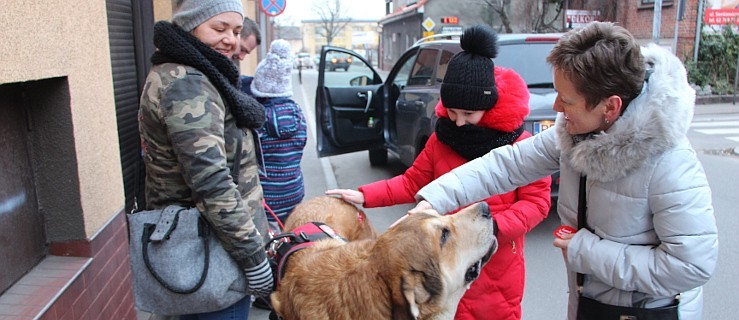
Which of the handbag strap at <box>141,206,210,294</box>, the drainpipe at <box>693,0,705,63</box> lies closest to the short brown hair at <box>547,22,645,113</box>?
the handbag strap at <box>141,206,210,294</box>

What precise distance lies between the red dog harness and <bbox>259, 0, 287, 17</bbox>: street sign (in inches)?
414

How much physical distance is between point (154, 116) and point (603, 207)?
5.48ft

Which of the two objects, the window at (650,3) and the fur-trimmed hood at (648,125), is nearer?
the fur-trimmed hood at (648,125)

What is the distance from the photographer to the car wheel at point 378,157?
10047 millimetres

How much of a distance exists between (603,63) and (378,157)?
8.25 meters

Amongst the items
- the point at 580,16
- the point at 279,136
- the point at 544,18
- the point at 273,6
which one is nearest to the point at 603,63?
the point at 279,136

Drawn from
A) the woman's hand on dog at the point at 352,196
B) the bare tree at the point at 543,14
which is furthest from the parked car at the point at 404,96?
the bare tree at the point at 543,14

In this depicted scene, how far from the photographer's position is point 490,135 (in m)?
2.81

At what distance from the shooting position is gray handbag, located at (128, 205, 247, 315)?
7.48ft

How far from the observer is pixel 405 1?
52.1 metres

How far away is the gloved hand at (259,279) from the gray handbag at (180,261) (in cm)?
5

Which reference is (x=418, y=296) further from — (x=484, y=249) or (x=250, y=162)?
(x=250, y=162)

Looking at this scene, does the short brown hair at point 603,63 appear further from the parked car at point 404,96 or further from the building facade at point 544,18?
the building facade at point 544,18

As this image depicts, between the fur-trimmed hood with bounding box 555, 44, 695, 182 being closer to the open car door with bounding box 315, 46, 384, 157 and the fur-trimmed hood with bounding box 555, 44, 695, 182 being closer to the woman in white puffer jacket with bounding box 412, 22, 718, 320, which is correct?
the woman in white puffer jacket with bounding box 412, 22, 718, 320
